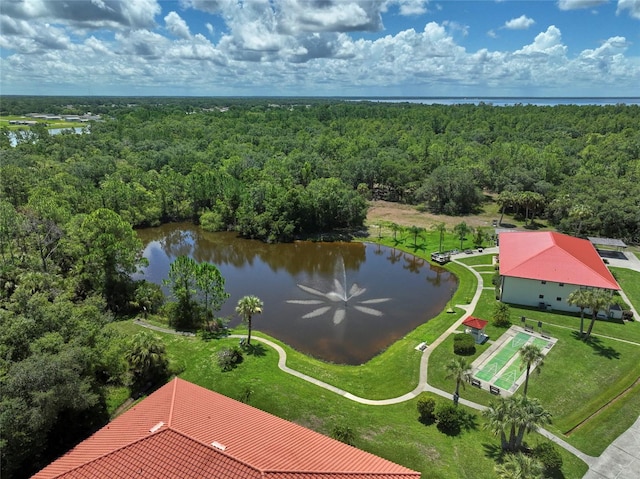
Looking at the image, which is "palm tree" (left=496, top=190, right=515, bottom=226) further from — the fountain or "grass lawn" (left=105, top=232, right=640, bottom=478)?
the fountain

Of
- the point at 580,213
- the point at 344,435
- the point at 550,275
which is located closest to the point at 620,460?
the point at 344,435

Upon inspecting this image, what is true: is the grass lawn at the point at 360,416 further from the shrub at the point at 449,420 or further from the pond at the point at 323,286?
the pond at the point at 323,286

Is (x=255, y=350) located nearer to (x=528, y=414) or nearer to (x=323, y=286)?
(x=323, y=286)

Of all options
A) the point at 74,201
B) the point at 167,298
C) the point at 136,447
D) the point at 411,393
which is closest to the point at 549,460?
the point at 411,393

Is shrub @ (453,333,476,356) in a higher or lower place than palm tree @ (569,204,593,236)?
lower

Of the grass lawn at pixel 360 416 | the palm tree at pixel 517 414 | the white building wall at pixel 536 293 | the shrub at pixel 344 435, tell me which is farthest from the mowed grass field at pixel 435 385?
the palm tree at pixel 517 414

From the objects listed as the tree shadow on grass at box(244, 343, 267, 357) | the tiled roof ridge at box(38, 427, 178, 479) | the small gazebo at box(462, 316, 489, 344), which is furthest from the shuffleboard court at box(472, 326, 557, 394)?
the tiled roof ridge at box(38, 427, 178, 479)
